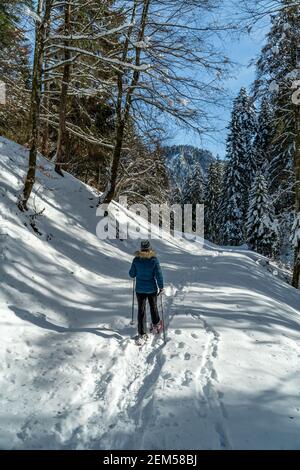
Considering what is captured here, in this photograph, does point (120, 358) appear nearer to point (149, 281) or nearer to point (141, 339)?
point (141, 339)

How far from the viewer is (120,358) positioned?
231 inches

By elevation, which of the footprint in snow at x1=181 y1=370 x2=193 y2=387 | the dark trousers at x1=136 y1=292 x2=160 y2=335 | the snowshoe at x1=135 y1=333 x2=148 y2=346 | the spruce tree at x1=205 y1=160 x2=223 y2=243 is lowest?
the footprint in snow at x1=181 y1=370 x2=193 y2=387

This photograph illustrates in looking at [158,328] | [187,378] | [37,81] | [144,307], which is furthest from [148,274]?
[37,81]

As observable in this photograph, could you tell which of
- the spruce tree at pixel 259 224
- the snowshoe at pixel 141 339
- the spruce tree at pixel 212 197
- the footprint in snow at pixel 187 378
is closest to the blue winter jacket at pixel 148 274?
the snowshoe at pixel 141 339

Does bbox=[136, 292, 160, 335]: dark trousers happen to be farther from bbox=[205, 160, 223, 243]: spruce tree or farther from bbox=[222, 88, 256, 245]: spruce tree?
bbox=[205, 160, 223, 243]: spruce tree

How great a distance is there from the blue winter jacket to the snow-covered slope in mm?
843

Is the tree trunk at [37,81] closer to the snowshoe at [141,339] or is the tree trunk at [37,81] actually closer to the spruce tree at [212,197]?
the snowshoe at [141,339]

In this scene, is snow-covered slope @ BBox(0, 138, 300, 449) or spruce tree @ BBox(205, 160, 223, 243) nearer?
snow-covered slope @ BBox(0, 138, 300, 449)

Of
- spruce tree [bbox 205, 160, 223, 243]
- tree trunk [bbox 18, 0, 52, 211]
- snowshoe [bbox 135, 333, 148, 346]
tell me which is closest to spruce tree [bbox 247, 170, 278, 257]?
spruce tree [bbox 205, 160, 223, 243]

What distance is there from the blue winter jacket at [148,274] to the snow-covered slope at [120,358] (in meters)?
0.84

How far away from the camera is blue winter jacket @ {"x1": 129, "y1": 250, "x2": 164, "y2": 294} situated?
706cm

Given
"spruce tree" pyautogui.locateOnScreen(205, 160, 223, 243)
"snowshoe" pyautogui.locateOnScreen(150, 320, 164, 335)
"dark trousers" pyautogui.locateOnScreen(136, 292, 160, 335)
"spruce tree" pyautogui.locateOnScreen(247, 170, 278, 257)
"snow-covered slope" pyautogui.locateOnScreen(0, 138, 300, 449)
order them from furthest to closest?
"spruce tree" pyautogui.locateOnScreen(205, 160, 223, 243)
"spruce tree" pyautogui.locateOnScreen(247, 170, 278, 257)
"snowshoe" pyautogui.locateOnScreen(150, 320, 164, 335)
"dark trousers" pyautogui.locateOnScreen(136, 292, 160, 335)
"snow-covered slope" pyautogui.locateOnScreen(0, 138, 300, 449)

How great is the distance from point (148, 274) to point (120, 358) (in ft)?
5.68
